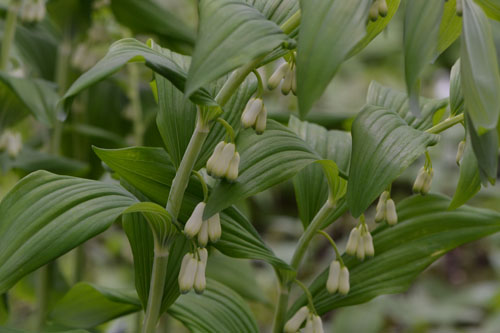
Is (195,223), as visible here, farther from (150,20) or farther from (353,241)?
(150,20)

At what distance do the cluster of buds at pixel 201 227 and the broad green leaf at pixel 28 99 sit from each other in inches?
19.6

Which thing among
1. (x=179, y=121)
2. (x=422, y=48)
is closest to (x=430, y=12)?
(x=422, y=48)

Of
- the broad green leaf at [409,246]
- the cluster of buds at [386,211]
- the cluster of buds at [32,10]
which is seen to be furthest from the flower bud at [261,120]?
the cluster of buds at [32,10]

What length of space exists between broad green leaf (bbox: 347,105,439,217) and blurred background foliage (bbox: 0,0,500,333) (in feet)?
1.14

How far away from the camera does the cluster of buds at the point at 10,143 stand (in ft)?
4.17

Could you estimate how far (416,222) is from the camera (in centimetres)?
98

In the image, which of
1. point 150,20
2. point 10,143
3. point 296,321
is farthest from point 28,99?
point 296,321

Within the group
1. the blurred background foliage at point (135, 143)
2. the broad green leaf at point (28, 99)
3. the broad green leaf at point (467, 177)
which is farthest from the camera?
the blurred background foliage at point (135, 143)

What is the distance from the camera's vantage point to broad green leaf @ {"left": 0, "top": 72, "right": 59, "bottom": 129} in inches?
44.8

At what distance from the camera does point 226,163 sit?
28.1 inches

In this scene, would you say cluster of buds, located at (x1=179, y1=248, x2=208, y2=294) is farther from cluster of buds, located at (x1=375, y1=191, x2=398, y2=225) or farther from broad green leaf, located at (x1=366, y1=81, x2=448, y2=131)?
broad green leaf, located at (x1=366, y1=81, x2=448, y2=131)

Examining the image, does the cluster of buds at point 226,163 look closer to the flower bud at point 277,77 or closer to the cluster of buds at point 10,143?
the flower bud at point 277,77

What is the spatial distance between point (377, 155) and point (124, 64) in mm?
324

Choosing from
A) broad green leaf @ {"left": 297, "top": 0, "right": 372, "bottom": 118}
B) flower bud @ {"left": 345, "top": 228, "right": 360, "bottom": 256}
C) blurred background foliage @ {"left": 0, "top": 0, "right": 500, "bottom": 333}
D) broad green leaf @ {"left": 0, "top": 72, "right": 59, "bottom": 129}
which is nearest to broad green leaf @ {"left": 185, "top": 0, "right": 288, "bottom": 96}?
broad green leaf @ {"left": 297, "top": 0, "right": 372, "bottom": 118}
